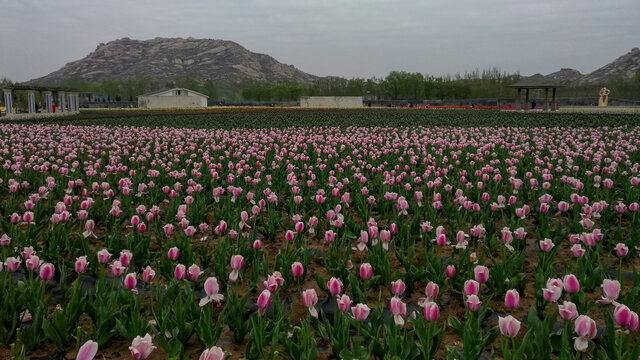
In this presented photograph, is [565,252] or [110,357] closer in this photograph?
[110,357]

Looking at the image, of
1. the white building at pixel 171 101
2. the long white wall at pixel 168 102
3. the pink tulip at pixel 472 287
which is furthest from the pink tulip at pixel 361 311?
the long white wall at pixel 168 102

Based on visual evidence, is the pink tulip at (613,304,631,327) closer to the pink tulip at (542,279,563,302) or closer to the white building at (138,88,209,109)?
the pink tulip at (542,279,563,302)

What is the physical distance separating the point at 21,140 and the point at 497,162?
12887 millimetres

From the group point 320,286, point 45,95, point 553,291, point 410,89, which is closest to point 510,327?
point 553,291

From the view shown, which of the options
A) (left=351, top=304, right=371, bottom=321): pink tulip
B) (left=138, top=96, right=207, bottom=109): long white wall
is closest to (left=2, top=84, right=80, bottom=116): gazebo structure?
(left=138, top=96, right=207, bottom=109): long white wall

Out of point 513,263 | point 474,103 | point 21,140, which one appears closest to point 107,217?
point 513,263

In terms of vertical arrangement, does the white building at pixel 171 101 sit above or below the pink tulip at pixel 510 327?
above

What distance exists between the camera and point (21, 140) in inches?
529

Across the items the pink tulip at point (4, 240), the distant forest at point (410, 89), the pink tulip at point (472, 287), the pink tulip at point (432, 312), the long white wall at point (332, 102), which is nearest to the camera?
the pink tulip at point (432, 312)

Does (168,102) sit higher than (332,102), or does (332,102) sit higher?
(332,102)

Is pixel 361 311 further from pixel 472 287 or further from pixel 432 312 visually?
pixel 472 287

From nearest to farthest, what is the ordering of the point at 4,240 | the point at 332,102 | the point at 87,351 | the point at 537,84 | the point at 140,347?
the point at 87,351
the point at 140,347
the point at 4,240
the point at 537,84
the point at 332,102

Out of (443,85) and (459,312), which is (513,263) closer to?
(459,312)

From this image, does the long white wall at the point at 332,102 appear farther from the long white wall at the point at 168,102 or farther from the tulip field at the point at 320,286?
the tulip field at the point at 320,286
